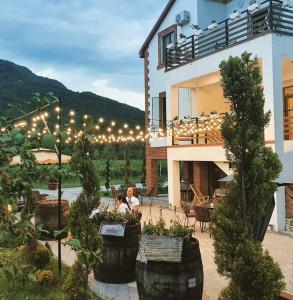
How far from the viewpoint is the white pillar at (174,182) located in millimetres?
16797

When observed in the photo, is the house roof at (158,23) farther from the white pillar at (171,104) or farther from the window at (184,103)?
the white pillar at (171,104)

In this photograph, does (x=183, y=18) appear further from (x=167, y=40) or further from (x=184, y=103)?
(x=184, y=103)

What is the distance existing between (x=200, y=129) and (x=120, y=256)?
8410 millimetres

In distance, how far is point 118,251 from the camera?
23.9 feet

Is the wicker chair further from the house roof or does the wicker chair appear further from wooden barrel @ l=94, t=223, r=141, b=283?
the house roof

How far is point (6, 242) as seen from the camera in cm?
188

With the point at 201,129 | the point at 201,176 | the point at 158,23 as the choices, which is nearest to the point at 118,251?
the point at 201,129

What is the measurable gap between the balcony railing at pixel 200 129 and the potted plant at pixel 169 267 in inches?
336

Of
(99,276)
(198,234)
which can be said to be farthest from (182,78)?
(99,276)

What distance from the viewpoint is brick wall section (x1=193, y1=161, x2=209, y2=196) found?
18297 mm

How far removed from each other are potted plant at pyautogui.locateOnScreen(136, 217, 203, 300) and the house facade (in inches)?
146

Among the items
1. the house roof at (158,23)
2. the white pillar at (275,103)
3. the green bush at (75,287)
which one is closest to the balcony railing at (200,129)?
the white pillar at (275,103)

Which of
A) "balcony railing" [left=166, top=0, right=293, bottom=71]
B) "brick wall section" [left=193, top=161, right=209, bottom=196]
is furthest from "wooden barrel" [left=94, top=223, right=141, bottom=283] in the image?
"brick wall section" [left=193, top=161, right=209, bottom=196]

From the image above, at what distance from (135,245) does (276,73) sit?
7.16 metres
